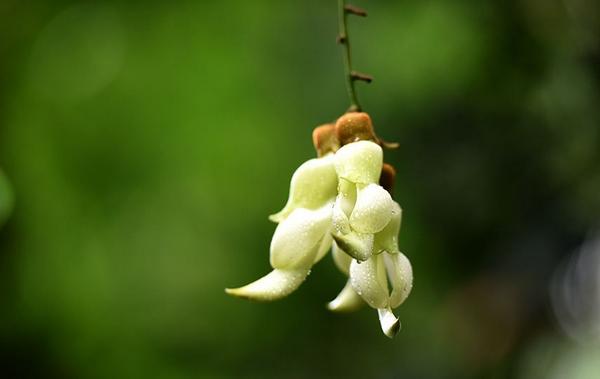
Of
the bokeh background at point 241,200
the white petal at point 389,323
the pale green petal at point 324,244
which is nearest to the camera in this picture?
the white petal at point 389,323

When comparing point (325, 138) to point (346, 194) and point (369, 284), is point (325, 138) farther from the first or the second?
point (369, 284)

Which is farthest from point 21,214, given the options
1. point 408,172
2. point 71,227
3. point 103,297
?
point 408,172

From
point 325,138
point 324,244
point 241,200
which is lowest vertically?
point 241,200

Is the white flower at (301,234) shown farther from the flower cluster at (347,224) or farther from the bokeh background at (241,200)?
the bokeh background at (241,200)

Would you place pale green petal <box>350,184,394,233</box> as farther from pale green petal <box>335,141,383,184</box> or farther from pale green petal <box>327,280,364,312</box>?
pale green petal <box>327,280,364,312</box>

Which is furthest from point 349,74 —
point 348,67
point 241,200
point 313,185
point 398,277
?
point 241,200

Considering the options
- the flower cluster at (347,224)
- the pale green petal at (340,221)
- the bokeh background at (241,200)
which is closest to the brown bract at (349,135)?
the flower cluster at (347,224)
